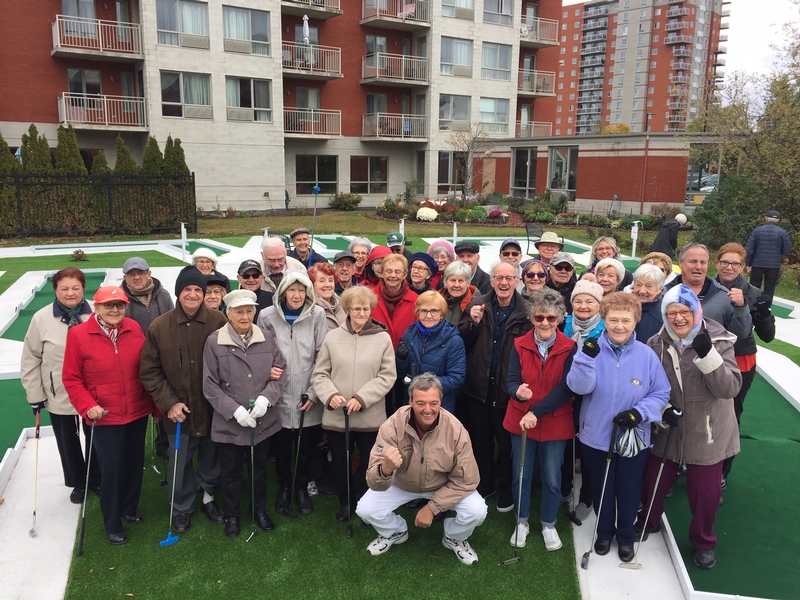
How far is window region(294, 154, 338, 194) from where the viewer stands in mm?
31422

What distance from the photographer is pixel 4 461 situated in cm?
518

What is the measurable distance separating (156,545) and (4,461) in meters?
1.90

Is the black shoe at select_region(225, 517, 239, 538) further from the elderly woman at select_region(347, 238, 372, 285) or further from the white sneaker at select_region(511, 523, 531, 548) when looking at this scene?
the elderly woman at select_region(347, 238, 372, 285)

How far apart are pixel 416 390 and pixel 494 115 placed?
33.3 meters

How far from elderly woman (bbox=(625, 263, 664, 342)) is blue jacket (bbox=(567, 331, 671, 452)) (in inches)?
27.0

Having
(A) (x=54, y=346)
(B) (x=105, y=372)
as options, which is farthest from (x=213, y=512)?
(A) (x=54, y=346)

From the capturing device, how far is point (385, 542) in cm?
426

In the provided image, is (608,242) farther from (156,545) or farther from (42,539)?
(42,539)

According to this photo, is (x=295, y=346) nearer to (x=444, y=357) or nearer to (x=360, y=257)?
(x=444, y=357)

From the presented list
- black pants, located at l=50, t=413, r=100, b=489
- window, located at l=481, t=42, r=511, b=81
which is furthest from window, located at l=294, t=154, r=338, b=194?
black pants, located at l=50, t=413, r=100, b=489

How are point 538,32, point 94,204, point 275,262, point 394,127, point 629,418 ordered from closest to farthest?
point 629,418 → point 275,262 → point 94,204 → point 394,127 → point 538,32

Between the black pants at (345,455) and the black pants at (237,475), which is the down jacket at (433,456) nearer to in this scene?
the black pants at (345,455)

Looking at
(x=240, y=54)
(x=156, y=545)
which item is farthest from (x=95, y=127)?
(x=156, y=545)

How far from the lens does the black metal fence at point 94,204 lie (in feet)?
60.2
